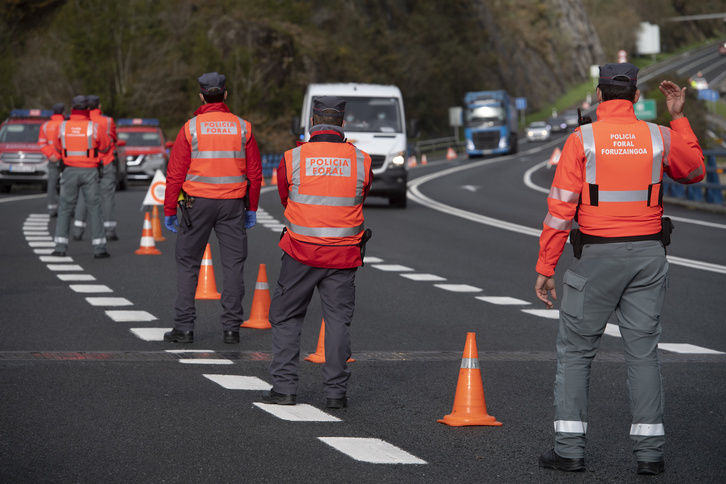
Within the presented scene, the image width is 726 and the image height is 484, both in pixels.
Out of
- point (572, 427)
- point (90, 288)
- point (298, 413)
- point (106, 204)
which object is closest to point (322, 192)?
point (298, 413)

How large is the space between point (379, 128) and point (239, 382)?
56.1 feet

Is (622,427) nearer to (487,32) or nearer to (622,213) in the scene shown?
(622,213)

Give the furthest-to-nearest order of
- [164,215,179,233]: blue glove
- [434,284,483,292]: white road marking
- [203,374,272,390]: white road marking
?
[434,284,483,292]: white road marking → [164,215,179,233]: blue glove → [203,374,272,390]: white road marking

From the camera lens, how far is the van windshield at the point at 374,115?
955 inches

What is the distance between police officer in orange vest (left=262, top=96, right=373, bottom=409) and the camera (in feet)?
22.3

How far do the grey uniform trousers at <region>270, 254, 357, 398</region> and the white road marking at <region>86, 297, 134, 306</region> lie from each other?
4493 millimetres

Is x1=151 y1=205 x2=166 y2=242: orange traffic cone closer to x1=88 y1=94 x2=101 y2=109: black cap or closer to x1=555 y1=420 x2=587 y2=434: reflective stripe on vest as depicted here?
x1=88 y1=94 x2=101 y2=109: black cap

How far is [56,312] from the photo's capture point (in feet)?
34.8

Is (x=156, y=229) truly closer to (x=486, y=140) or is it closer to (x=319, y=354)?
(x=319, y=354)

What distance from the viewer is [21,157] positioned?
30.4 meters

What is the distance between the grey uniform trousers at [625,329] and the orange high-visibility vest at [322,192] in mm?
1735

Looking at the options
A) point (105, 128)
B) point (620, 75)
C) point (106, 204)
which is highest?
point (620, 75)

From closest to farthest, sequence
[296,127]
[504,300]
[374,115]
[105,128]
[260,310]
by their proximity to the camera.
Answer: [260,310]
[504,300]
[105,128]
[296,127]
[374,115]

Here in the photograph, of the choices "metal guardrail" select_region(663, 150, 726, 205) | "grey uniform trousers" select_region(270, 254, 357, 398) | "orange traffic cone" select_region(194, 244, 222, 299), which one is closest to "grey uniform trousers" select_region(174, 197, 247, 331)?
"grey uniform trousers" select_region(270, 254, 357, 398)
